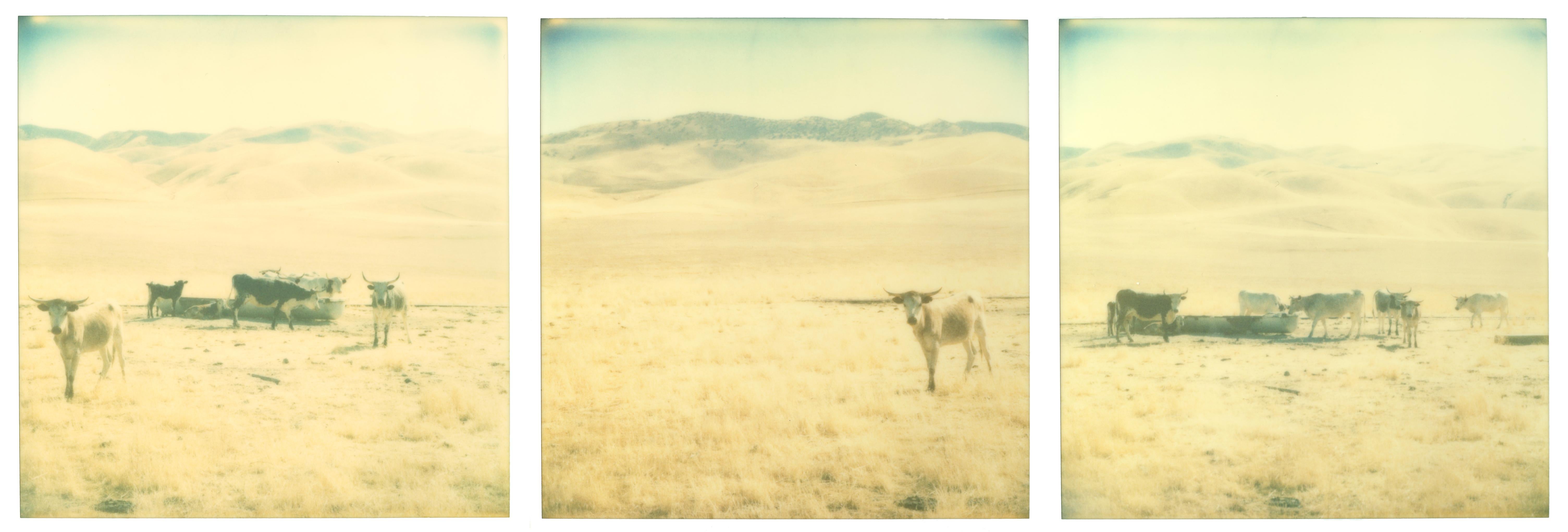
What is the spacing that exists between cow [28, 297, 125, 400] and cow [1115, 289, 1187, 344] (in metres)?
4.83

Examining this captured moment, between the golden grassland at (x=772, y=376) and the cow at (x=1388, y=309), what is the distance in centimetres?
169

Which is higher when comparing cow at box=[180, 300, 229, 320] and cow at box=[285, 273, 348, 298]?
cow at box=[285, 273, 348, 298]

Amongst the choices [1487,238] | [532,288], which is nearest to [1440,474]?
[1487,238]

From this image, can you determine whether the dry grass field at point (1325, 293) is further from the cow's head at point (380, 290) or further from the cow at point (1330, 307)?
the cow's head at point (380, 290)

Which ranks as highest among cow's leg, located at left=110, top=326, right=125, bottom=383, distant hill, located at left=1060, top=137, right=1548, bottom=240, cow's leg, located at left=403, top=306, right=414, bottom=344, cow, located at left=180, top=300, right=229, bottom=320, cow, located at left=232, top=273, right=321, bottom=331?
distant hill, located at left=1060, top=137, right=1548, bottom=240

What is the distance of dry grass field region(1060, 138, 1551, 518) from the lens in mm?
5328

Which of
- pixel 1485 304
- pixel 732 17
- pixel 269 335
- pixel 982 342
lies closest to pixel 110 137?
pixel 269 335

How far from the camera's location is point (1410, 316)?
5.31 m

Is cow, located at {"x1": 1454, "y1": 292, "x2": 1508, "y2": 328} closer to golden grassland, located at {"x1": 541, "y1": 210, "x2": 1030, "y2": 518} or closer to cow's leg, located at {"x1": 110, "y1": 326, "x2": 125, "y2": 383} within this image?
golden grassland, located at {"x1": 541, "y1": 210, "x2": 1030, "y2": 518}

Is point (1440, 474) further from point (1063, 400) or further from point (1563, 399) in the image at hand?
point (1063, 400)

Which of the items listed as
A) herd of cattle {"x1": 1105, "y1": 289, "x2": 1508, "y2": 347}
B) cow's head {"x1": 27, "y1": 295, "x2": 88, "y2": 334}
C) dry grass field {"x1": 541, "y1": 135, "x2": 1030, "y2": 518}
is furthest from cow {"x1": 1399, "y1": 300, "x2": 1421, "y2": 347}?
cow's head {"x1": 27, "y1": 295, "x2": 88, "y2": 334}

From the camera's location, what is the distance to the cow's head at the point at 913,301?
527 centimetres

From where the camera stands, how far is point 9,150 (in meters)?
5.29

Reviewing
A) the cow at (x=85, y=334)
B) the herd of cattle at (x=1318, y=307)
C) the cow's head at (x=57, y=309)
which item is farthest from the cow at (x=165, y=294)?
the herd of cattle at (x=1318, y=307)
